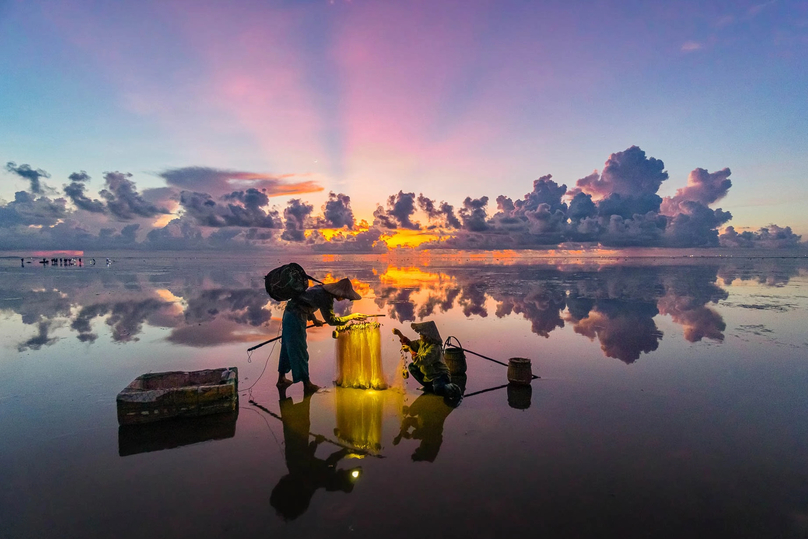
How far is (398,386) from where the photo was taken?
9781 mm

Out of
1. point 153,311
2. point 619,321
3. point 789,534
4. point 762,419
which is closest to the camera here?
point 789,534

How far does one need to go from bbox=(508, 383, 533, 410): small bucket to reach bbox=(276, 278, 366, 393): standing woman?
156 inches

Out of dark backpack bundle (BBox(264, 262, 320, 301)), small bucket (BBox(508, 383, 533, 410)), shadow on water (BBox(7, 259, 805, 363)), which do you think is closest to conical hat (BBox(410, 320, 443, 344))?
small bucket (BBox(508, 383, 533, 410))

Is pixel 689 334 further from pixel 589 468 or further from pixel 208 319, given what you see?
pixel 208 319

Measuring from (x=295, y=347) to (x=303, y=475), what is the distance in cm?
399

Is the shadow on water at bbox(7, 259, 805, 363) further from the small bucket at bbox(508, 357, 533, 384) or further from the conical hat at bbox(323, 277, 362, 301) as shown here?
the conical hat at bbox(323, 277, 362, 301)

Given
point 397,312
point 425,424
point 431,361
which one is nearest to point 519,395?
point 431,361

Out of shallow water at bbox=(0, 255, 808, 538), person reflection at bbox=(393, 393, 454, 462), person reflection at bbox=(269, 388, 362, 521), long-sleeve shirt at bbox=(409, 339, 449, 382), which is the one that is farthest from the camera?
long-sleeve shirt at bbox=(409, 339, 449, 382)

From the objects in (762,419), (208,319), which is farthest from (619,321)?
(208,319)

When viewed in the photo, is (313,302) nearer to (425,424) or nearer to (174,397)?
(174,397)

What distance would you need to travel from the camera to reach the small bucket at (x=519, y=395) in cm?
856

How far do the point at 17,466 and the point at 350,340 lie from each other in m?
5.97

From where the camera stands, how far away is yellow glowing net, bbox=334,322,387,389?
9289 mm

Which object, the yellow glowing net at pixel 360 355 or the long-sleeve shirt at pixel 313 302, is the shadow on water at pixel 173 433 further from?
the long-sleeve shirt at pixel 313 302
